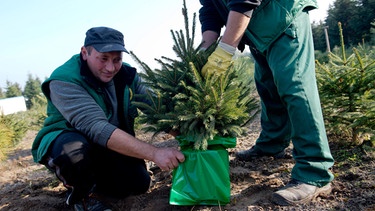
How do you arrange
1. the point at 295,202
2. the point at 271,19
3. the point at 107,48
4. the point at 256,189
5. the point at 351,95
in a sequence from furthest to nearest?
1. the point at 351,95
2. the point at 256,189
3. the point at 107,48
4. the point at 271,19
5. the point at 295,202

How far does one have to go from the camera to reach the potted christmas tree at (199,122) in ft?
7.08

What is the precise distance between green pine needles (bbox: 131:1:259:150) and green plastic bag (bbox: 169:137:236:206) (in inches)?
3.8

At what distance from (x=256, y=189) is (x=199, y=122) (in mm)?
744

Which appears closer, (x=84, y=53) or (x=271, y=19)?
(x=271, y=19)

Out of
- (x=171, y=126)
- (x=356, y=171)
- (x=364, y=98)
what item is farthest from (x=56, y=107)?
(x=364, y=98)

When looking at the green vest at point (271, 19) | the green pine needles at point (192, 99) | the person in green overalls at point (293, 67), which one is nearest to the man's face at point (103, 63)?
the green pine needles at point (192, 99)

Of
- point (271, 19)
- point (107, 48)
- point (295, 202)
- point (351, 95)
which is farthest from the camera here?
point (351, 95)

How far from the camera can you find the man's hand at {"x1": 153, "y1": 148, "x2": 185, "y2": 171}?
7.01 ft

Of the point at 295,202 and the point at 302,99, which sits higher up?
the point at 302,99

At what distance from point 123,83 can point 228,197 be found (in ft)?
4.31

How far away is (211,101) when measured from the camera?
86.2 inches

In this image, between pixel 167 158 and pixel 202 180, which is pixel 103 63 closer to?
pixel 167 158

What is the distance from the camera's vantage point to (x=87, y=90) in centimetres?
243

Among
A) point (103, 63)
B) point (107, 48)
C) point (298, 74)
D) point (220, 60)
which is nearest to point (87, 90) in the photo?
point (103, 63)
